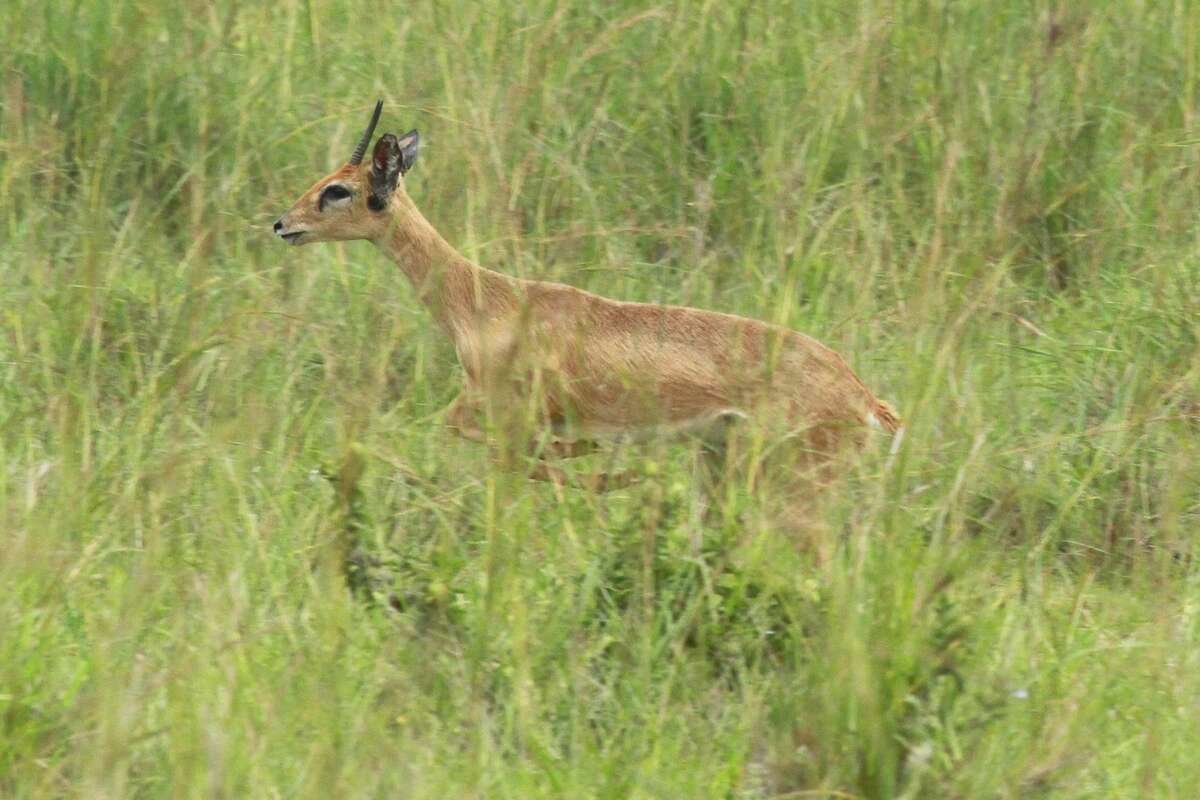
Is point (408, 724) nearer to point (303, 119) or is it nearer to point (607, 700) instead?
point (607, 700)

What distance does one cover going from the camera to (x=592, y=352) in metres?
5.68

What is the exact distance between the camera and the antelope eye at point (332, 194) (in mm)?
6078

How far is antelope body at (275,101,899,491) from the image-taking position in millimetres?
5340

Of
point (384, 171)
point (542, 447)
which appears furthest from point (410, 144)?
point (542, 447)

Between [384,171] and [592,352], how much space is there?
85cm

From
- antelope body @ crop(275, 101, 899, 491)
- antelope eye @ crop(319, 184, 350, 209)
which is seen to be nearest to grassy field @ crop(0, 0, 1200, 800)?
antelope body @ crop(275, 101, 899, 491)

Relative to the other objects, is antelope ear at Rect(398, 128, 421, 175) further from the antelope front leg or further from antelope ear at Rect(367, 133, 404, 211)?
the antelope front leg

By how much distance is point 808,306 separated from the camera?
6.42m

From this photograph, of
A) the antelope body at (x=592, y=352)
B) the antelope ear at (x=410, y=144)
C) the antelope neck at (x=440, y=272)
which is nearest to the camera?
the antelope body at (x=592, y=352)

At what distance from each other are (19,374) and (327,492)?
3.31ft

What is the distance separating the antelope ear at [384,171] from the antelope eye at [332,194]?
2.8 inches

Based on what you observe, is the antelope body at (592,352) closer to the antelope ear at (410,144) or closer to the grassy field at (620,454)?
the antelope ear at (410,144)

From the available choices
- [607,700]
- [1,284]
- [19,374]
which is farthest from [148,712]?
[1,284]

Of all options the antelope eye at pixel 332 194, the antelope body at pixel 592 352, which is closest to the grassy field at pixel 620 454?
the antelope body at pixel 592 352
